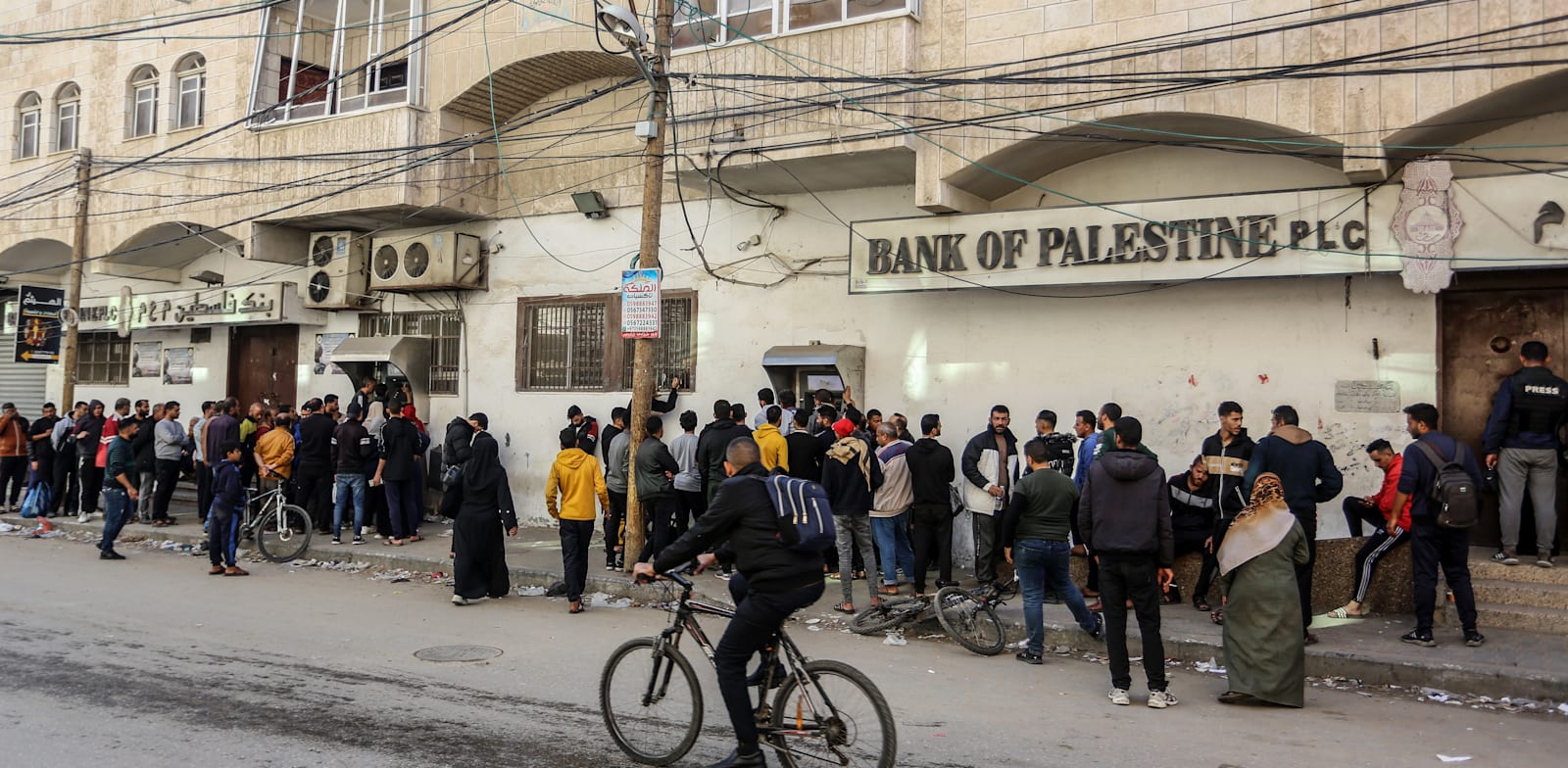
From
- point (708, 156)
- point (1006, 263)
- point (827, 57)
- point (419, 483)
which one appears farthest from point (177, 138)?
point (1006, 263)

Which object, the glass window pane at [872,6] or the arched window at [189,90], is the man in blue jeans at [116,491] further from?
the glass window pane at [872,6]

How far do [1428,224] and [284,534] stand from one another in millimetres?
12662

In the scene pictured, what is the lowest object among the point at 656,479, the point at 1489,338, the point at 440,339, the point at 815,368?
the point at 656,479

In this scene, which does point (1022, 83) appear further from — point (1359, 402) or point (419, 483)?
point (419, 483)

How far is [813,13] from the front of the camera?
40.1 feet

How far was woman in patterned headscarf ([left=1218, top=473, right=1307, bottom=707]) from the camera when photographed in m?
6.88

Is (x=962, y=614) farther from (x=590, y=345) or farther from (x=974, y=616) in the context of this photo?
(x=590, y=345)

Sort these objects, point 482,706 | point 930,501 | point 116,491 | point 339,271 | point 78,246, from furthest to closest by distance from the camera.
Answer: point 78,246 < point 339,271 < point 116,491 < point 930,501 < point 482,706

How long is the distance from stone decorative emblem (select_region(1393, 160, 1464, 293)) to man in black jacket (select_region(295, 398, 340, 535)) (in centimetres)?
1261

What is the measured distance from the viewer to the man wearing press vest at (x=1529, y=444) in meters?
8.94

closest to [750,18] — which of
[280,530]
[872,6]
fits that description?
[872,6]

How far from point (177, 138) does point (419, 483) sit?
27.0ft

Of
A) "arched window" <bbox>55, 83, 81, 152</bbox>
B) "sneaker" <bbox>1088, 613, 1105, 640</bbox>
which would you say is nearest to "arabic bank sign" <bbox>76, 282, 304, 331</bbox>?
"arched window" <bbox>55, 83, 81, 152</bbox>

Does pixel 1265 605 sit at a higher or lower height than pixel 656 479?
lower
